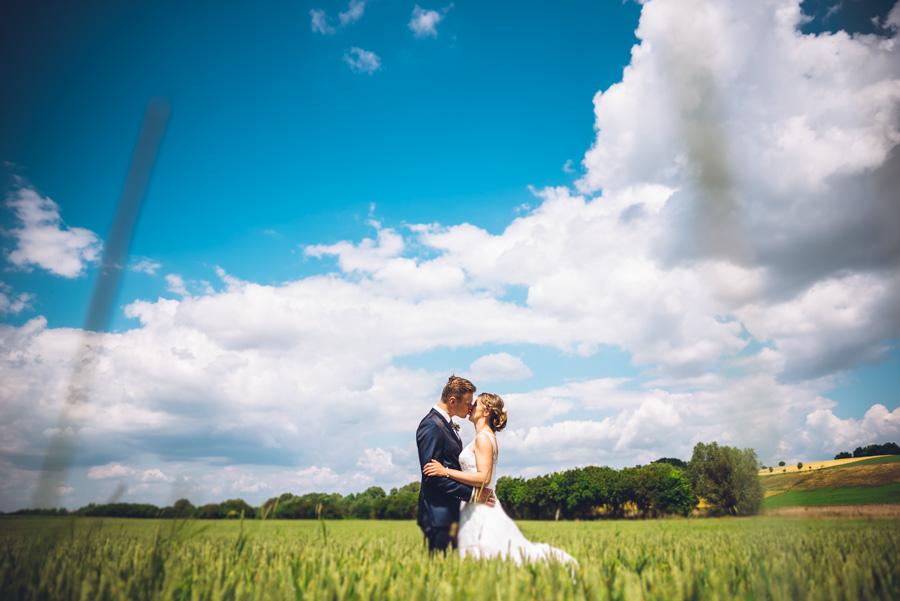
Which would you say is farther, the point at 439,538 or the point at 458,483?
the point at 458,483

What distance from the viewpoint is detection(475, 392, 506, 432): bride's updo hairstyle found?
809cm

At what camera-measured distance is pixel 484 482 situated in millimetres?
7039

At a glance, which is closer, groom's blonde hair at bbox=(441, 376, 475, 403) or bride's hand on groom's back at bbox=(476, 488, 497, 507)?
bride's hand on groom's back at bbox=(476, 488, 497, 507)

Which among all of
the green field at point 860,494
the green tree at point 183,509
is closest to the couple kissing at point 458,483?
the green tree at point 183,509

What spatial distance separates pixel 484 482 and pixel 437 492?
79cm

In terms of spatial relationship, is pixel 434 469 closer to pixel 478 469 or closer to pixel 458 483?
pixel 458 483

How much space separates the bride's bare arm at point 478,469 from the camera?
6.77 meters

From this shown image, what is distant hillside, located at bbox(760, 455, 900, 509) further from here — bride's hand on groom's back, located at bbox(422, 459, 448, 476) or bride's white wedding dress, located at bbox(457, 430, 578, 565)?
bride's hand on groom's back, located at bbox(422, 459, 448, 476)

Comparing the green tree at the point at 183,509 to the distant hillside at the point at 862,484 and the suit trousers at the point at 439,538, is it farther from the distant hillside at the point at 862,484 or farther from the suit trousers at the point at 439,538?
the distant hillside at the point at 862,484

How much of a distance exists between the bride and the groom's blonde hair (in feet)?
1.41

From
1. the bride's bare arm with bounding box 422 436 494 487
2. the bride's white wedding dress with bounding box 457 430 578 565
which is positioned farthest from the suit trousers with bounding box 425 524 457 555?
the bride's bare arm with bounding box 422 436 494 487

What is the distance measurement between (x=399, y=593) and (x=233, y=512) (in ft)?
4.89

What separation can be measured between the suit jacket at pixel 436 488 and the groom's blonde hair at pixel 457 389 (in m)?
0.66

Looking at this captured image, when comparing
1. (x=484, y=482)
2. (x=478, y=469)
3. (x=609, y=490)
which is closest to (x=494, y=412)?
(x=478, y=469)
